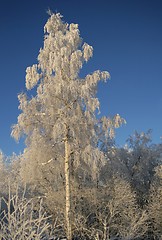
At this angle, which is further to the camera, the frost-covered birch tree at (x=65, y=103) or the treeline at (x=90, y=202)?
the treeline at (x=90, y=202)

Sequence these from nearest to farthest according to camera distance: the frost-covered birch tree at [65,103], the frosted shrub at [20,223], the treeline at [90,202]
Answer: the frosted shrub at [20,223]
the frost-covered birch tree at [65,103]
the treeline at [90,202]

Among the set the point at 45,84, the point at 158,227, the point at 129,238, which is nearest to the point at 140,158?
the point at 158,227

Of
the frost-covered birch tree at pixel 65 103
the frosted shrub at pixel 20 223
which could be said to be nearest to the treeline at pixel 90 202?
the frost-covered birch tree at pixel 65 103

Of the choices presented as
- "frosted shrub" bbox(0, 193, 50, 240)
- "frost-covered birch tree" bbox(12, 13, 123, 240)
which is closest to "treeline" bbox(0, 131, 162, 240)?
"frost-covered birch tree" bbox(12, 13, 123, 240)

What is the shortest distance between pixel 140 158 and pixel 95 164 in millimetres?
22134

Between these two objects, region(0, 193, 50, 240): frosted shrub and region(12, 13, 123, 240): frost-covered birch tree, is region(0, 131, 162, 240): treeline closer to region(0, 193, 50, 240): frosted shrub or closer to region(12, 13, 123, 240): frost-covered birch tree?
region(12, 13, 123, 240): frost-covered birch tree

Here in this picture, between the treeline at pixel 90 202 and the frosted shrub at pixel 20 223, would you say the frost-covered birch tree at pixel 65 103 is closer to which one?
the treeline at pixel 90 202

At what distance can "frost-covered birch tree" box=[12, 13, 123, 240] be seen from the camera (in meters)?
15.3

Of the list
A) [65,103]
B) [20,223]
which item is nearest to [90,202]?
[65,103]

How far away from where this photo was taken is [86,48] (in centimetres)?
1636

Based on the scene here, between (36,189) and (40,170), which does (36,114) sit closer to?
(40,170)

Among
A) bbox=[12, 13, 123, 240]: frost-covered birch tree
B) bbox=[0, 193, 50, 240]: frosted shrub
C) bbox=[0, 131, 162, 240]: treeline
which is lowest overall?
bbox=[0, 193, 50, 240]: frosted shrub

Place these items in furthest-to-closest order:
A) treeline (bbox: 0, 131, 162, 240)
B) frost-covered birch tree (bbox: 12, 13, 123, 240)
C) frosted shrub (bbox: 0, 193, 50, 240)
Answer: treeline (bbox: 0, 131, 162, 240) → frost-covered birch tree (bbox: 12, 13, 123, 240) → frosted shrub (bbox: 0, 193, 50, 240)

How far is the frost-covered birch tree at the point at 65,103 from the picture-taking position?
50.2 feet
